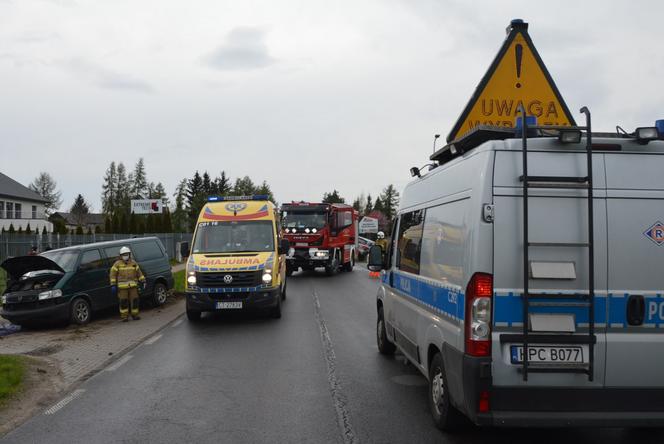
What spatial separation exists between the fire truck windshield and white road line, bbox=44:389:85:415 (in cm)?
1838

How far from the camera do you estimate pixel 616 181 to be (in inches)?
175

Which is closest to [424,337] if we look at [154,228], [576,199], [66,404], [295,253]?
[576,199]

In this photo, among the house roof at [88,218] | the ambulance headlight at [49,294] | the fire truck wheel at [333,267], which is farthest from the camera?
the house roof at [88,218]

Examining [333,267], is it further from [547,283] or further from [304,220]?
[547,283]

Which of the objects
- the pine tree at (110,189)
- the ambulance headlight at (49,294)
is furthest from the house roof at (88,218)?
the ambulance headlight at (49,294)

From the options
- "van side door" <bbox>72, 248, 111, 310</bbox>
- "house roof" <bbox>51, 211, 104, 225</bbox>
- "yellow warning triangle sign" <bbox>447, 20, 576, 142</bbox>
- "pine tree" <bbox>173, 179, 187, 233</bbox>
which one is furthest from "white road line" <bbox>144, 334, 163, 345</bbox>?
"house roof" <bbox>51, 211, 104, 225</bbox>

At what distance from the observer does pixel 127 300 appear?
1305 centimetres

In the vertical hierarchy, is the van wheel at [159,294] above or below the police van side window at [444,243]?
Result: below

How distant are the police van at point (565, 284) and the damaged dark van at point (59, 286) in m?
9.81

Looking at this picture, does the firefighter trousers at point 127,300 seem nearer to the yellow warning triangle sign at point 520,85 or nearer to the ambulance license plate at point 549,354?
the yellow warning triangle sign at point 520,85

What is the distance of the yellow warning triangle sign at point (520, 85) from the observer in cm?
705

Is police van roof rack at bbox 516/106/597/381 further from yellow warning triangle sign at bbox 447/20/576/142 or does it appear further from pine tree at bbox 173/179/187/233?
pine tree at bbox 173/179/187/233

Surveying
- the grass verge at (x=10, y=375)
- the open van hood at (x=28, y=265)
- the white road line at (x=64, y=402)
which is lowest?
the white road line at (x=64, y=402)

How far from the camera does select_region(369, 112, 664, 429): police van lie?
4.31 m
